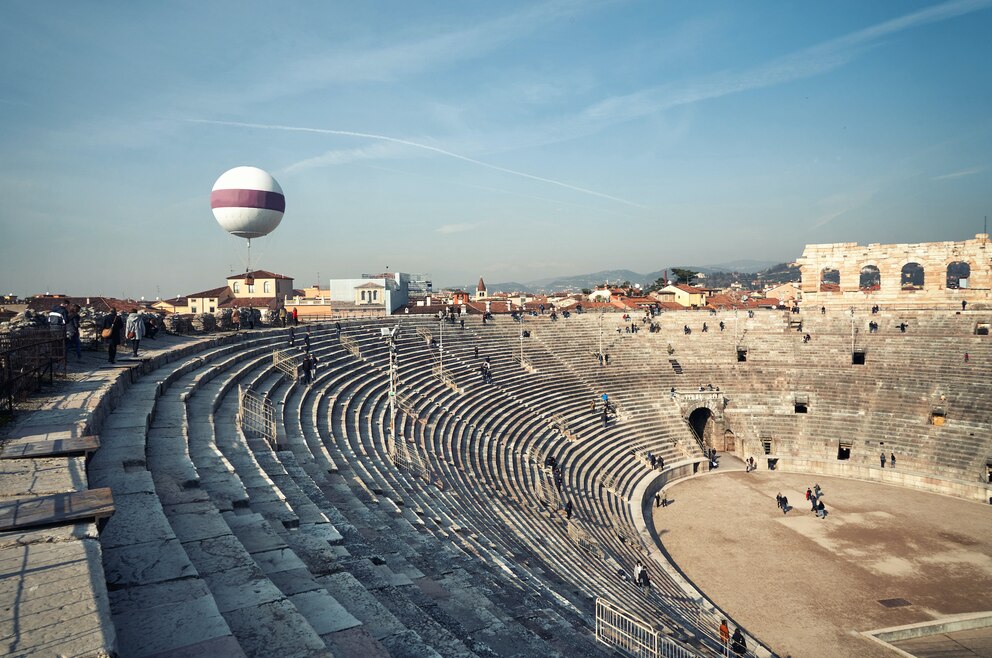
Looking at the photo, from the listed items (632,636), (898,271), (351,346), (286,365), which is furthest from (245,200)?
(898,271)

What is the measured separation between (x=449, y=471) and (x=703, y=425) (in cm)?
2272

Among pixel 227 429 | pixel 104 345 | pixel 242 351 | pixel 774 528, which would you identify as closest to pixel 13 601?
pixel 227 429

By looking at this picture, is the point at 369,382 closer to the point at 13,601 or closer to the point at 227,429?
the point at 227,429

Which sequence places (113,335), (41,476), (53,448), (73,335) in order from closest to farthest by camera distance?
(41,476) < (53,448) < (113,335) < (73,335)

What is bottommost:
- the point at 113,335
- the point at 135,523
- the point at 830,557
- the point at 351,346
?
the point at 830,557

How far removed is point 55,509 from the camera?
5.42 metres

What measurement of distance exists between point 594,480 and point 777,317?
23561 millimetres

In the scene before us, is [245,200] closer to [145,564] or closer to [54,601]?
[145,564]

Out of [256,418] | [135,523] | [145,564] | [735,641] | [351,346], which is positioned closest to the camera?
[145,564]

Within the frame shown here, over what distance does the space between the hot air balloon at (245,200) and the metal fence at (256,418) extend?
21.0 metres

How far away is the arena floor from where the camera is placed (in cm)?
1473

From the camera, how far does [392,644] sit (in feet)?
17.1

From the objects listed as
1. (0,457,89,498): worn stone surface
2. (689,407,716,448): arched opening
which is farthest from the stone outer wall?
(0,457,89,498): worn stone surface

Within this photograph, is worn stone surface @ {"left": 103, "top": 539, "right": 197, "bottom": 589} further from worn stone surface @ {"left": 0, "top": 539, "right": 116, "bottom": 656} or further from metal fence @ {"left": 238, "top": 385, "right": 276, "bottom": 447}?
metal fence @ {"left": 238, "top": 385, "right": 276, "bottom": 447}
